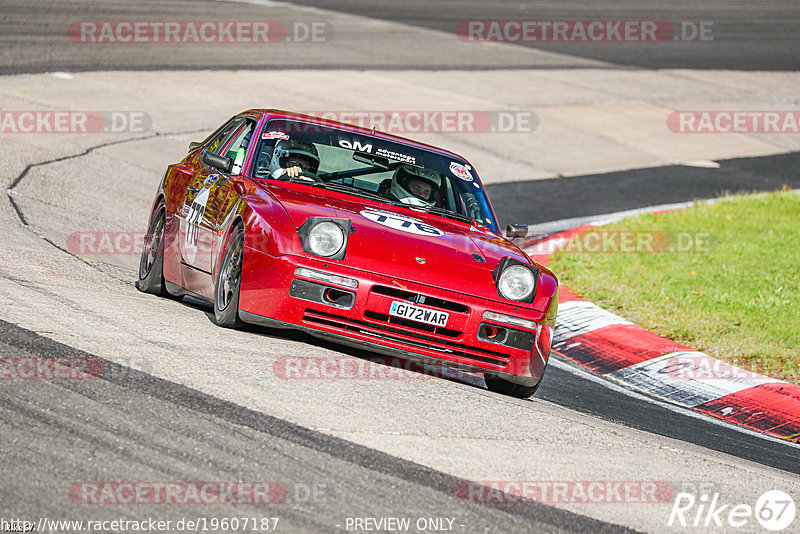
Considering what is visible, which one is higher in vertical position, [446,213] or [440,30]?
[440,30]

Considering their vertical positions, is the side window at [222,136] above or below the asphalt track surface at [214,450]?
above

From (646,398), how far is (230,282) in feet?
9.88

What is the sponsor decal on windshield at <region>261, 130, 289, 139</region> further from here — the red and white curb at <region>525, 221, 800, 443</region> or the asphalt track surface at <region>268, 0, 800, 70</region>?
the asphalt track surface at <region>268, 0, 800, 70</region>

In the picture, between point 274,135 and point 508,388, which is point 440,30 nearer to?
point 274,135

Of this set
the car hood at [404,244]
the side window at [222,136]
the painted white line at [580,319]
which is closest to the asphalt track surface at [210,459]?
the car hood at [404,244]

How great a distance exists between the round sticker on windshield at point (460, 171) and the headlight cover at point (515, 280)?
4.56 feet

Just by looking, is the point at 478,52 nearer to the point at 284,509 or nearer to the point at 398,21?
the point at 398,21

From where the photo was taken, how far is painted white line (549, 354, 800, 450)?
6.79 m

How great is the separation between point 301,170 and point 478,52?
735 inches

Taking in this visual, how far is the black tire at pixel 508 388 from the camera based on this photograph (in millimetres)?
6324

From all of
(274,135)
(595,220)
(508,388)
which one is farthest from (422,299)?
(595,220)

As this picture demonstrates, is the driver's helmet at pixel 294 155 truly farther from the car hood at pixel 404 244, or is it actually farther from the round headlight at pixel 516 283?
the round headlight at pixel 516 283

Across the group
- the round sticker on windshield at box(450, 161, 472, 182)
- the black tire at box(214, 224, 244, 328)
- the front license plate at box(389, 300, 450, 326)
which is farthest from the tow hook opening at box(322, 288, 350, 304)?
the round sticker on windshield at box(450, 161, 472, 182)

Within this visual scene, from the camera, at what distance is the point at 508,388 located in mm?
6410
